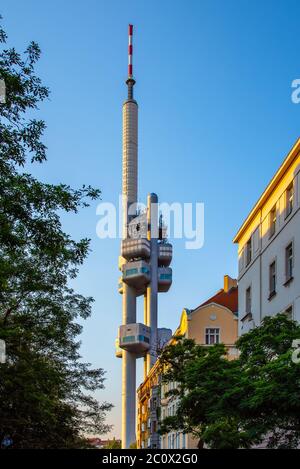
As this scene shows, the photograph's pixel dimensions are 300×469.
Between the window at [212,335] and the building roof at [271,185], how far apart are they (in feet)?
70.2

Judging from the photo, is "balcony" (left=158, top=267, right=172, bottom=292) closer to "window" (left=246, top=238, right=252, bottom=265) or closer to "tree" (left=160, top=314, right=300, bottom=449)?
"window" (left=246, top=238, right=252, bottom=265)

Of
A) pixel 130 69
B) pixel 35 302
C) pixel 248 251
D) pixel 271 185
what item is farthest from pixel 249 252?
pixel 130 69

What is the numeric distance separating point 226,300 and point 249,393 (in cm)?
5058

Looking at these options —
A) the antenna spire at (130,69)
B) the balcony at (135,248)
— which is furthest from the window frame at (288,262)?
the antenna spire at (130,69)

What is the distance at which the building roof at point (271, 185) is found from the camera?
38.1 m

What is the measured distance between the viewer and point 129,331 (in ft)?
505

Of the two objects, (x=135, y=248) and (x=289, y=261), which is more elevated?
(x=135, y=248)

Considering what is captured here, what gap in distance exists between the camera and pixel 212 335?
73188mm

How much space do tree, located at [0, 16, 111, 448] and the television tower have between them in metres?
112

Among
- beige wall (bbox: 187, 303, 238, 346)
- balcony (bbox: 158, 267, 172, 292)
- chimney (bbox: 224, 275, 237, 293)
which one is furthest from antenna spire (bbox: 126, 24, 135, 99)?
beige wall (bbox: 187, 303, 238, 346)

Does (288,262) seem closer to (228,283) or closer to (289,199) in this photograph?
(289,199)

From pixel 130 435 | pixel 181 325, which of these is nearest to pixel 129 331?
pixel 130 435

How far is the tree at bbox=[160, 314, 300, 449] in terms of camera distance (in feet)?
81.2
